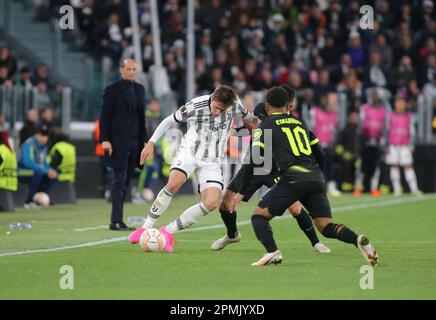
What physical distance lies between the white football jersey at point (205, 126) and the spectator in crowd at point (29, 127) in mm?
9515

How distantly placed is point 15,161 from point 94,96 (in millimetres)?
7125

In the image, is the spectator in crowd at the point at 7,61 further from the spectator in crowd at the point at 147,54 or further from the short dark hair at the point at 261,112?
the short dark hair at the point at 261,112

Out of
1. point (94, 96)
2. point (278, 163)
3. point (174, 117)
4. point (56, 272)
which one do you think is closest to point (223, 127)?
point (174, 117)

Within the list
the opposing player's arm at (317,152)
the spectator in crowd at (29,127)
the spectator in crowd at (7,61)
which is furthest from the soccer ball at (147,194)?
the opposing player's arm at (317,152)

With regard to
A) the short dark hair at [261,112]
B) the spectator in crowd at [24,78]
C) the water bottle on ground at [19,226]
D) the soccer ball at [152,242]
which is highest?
the spectator in crowd at [24,78]

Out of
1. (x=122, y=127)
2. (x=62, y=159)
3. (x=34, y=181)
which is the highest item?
(x=122, y=127)

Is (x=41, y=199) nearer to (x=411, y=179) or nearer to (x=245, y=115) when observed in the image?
(x=245, y=115)

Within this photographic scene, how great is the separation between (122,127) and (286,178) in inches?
191

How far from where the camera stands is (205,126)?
14.6 meters

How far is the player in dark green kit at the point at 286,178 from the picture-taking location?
12617 mm

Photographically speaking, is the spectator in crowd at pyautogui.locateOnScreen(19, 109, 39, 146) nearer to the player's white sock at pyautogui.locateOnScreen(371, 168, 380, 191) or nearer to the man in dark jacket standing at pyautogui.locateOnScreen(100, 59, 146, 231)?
the man in dark jacket standing at pyautogui.locateOnScreen(100, 59, 146, 231)

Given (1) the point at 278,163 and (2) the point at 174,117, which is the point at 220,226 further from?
(1) the point at 278,163

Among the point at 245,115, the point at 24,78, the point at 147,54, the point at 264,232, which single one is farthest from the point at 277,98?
the point at 147,54
